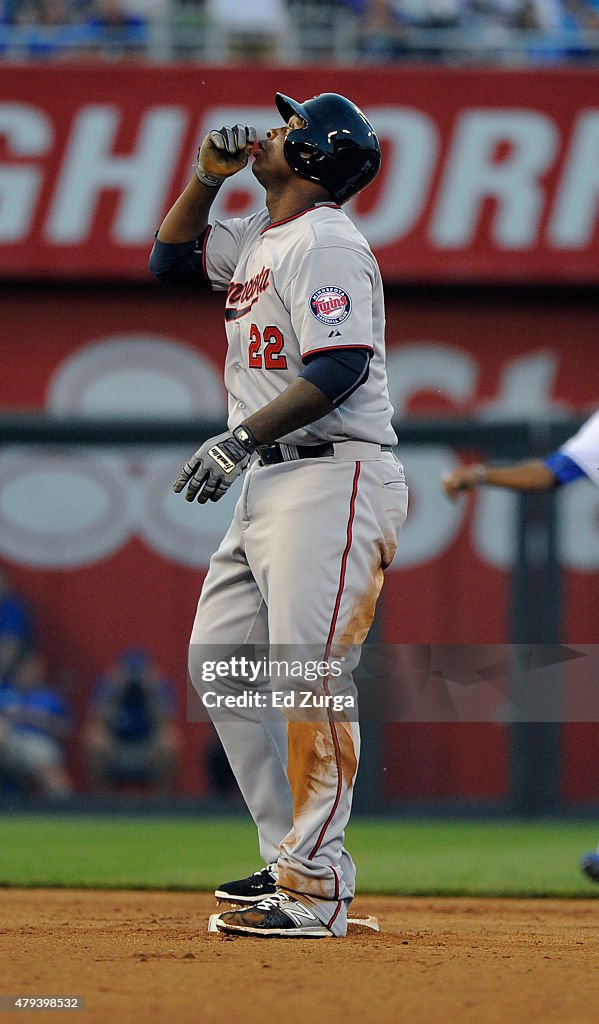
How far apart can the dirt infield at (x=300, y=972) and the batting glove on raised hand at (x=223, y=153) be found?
1.84 m

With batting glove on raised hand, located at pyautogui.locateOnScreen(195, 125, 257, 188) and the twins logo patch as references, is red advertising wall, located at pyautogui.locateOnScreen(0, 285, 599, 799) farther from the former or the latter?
the twins logo patch

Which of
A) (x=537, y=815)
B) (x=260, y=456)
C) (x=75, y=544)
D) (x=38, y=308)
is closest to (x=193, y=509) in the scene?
(x=75, y=544)

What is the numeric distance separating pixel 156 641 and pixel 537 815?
8.01 ft

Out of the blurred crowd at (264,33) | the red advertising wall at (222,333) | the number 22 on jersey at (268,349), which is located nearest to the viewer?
the number 22 on jersey at (268,349)

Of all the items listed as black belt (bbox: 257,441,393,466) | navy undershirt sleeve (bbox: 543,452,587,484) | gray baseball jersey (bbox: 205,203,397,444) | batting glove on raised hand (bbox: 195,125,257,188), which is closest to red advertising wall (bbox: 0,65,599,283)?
navy undershirt sleeve (bbox: 543,452,587,484)

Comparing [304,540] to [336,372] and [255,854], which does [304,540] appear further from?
[255,854]

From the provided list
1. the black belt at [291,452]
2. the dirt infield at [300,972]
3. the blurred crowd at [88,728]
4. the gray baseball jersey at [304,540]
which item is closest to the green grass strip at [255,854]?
the blurred crowd at [88,728]

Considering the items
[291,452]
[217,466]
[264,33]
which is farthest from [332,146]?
[264,33]

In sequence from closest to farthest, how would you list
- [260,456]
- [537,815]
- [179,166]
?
[260,456] → [537,815] → [179,166]

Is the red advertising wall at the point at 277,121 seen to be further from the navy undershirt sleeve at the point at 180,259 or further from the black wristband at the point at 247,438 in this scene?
the black wristband at the point at 247,438

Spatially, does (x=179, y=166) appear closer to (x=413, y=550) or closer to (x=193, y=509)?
(x=193, y=509)

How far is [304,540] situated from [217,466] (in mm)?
300

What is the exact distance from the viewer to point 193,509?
893 centimetres

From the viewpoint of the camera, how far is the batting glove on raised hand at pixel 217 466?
3.21 m
